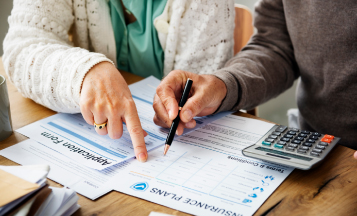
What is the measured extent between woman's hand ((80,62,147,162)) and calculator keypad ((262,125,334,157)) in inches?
9.5

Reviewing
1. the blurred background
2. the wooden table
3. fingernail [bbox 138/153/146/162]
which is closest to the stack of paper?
the wooden table

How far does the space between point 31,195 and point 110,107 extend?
0.79 ft

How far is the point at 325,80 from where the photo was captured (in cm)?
84

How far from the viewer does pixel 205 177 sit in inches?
20.6

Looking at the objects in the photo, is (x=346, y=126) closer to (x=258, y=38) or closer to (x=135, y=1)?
(x=258, y=38)

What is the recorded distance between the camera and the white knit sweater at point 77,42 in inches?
26.9

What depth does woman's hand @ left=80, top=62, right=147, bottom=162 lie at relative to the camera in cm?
61

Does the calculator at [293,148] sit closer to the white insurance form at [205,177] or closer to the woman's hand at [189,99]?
the white insurance form at [205,177]

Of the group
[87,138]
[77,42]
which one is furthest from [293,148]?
[77,42]

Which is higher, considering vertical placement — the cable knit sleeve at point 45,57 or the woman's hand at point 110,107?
the cable knit sleeve at point 45,57

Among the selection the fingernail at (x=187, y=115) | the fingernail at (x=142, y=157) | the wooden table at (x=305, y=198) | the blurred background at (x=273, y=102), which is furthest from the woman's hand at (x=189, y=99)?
the blurred background at (x=273, y=102)

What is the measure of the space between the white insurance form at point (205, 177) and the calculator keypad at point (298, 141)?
4cm

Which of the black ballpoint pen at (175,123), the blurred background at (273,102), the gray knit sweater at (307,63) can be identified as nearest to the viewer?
the black ballpoint pen at (175,123)

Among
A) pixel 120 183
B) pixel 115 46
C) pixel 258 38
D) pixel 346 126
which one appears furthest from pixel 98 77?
pixel 346 126
